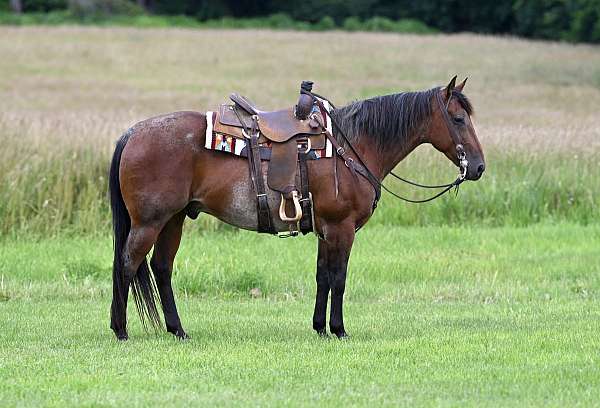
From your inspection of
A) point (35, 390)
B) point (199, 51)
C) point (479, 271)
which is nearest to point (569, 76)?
point (199, 51)

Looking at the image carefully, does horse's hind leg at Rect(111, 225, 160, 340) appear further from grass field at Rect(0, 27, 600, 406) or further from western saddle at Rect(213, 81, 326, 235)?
western saddle at Rect(213, 81, 326, 235)

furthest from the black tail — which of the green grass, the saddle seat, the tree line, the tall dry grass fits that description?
the tree line

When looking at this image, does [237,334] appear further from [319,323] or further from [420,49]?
[420,49]

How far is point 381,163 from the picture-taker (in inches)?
356

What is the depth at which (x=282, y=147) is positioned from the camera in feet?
28.8

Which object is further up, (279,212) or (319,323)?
(279,212)

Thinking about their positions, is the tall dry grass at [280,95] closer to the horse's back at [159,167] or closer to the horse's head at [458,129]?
the horse's back at [159,167]

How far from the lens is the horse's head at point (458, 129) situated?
8930 mm

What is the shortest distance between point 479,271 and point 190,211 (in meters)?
4.59

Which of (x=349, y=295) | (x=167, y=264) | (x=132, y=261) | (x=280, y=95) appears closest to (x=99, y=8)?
(x=280, y=95)

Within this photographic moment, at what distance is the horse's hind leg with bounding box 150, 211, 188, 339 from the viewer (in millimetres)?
9117

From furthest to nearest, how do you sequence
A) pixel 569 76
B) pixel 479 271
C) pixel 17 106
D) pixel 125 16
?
pixel 125 16, pixel 569 76, pixel 17 106, pixel 479 271

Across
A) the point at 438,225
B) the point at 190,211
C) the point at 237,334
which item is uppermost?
the point at 190,211

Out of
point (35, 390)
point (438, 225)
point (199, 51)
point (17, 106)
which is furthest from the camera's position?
point (199, 51)
